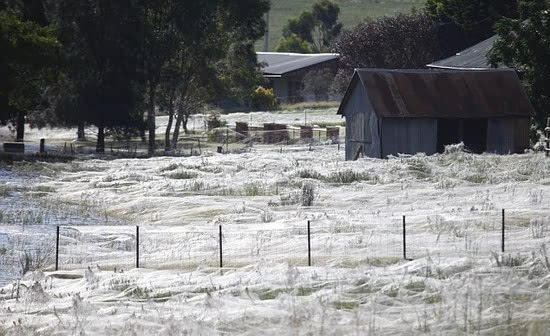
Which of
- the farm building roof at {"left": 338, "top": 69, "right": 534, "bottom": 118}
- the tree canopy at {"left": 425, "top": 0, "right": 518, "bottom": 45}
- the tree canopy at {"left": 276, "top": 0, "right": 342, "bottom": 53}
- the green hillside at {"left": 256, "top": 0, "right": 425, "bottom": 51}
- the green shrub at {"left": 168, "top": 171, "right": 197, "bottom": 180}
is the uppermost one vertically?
the green hillside at {"left": 256, "top": 0, "right": 425, "bottom": 51}

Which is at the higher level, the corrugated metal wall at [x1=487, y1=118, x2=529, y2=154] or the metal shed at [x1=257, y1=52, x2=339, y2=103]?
the metal shed at [x1=257, y1=52, x2=339, y2=103]

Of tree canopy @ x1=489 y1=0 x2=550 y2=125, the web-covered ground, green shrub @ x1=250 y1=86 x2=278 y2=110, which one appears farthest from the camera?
green shrub @ x1=250 y1=86 x2=278 y2=110

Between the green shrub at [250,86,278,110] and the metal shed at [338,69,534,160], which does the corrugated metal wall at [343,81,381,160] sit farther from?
the green shrub at [250,86,278,110]

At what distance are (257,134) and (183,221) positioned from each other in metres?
32.5

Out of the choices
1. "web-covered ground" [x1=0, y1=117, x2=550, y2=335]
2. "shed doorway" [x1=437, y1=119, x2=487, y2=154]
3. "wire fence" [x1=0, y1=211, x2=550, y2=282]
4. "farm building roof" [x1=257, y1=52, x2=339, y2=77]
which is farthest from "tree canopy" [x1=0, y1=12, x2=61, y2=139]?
"farm building roof" [x1=257, y1=52, x2=339, y2=77]

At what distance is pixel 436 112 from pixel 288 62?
50569 millimetres

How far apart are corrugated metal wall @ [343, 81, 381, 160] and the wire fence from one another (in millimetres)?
17258

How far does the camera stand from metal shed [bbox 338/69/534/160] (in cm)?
3778

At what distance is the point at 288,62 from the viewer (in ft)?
288

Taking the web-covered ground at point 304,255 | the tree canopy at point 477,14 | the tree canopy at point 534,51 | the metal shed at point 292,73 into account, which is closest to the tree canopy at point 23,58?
the web-covered ground at point 304,255

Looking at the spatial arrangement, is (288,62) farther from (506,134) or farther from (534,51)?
(506,134)

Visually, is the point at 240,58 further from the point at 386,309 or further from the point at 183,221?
the point at 386,309

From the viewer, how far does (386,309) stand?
13.2 metres

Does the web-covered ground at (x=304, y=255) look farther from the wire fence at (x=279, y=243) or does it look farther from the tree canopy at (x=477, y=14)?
the tree canopy at (x=477, y=14)
